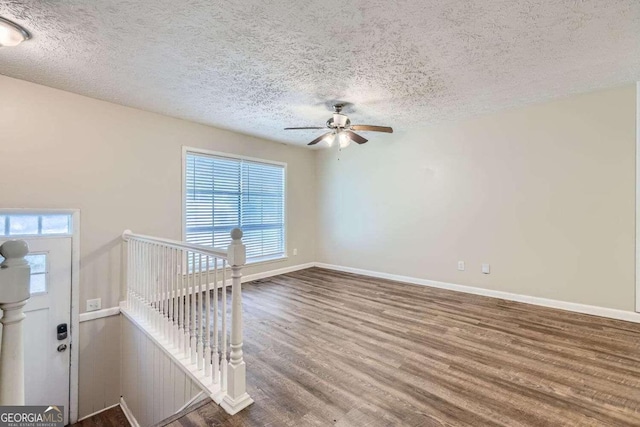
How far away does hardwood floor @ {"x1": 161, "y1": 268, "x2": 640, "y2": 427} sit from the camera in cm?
167

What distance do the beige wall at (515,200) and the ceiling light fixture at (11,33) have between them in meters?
4.29

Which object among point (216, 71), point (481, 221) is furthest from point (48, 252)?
point (481, 221)

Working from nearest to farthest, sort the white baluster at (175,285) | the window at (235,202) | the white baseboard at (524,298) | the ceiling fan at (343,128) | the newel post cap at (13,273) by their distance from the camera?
1. the newel post cap at (13,273)
2. the white baluster at (175,285)
3. the white baseboard at (524,298)
4. the ceiling fan at (343,128)
5. the window at (235,202)

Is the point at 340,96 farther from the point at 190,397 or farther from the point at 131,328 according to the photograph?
the point at 131,328

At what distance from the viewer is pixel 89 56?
2.32 m

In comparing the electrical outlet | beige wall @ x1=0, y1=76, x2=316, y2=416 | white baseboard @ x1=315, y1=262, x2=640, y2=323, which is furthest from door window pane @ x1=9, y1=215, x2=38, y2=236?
white baseboard @ x1=315, y1=262, x2=640, y2=323

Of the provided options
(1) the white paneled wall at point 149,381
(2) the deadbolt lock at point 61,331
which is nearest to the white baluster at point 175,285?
(1) the white paneled wall at point 149,381

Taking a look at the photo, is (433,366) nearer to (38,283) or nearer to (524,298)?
(524,298)

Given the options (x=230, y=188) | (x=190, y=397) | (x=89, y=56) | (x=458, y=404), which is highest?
(x=89, y=56)

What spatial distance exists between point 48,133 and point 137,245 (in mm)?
1418

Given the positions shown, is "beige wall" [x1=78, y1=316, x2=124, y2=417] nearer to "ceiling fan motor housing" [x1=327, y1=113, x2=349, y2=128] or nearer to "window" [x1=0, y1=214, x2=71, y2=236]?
"window" [x1=0, y1=214, x2=71, y2=236]

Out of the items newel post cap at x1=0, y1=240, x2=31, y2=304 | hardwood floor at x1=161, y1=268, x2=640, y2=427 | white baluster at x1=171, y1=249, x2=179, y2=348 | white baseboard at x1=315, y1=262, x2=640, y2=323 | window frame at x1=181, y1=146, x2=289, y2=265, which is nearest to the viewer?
newel post cap at x1=0, y1=240, x2=31, y2=304

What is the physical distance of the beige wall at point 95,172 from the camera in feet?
8.97

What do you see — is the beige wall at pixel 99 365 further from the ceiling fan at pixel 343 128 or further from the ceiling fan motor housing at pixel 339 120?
the ceiling fan motor housing at pixel 339 120
